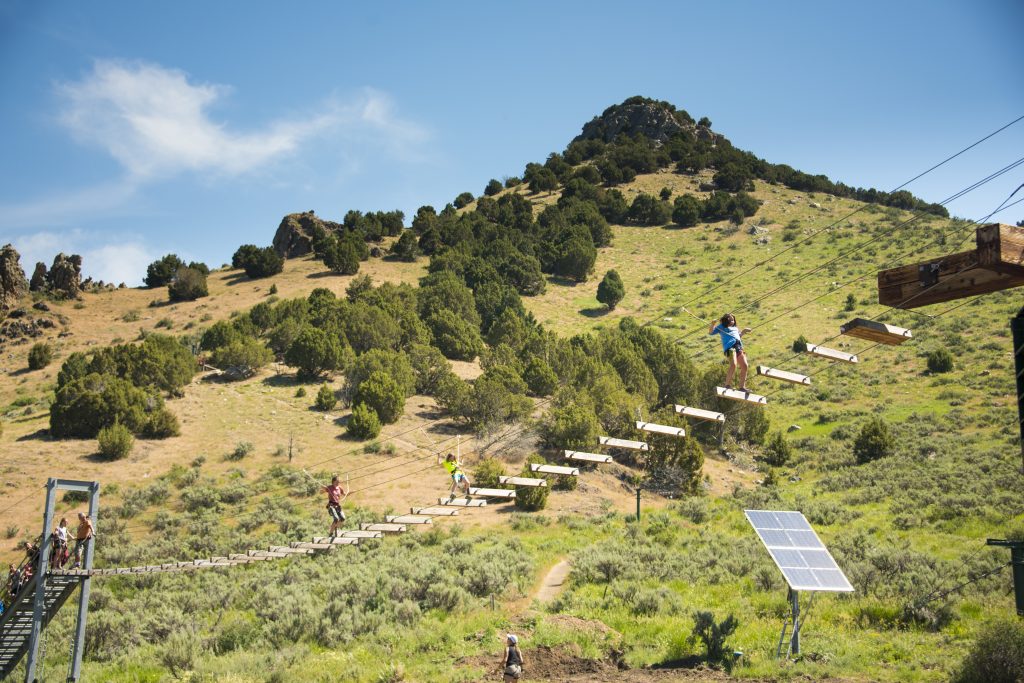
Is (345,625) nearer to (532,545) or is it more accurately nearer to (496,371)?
(532,545)

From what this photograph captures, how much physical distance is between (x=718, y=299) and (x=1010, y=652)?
2520 inches

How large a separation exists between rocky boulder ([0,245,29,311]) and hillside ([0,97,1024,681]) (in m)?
5.27

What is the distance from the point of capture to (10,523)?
110ft

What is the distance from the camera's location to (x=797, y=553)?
15883mm

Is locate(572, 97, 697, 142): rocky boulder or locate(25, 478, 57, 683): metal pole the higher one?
locate(572, 97, 697, 142): rocky boulder

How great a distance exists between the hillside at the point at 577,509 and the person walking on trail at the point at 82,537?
269cm

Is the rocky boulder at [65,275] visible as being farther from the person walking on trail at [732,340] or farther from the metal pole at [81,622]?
the person walking on trail at [732,340]

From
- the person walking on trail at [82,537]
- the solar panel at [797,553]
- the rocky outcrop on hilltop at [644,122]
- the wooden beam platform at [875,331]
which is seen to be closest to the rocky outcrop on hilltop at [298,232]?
the rocky outcrop on hilltop at [644,122]

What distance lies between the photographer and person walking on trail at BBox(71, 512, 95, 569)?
1833cm

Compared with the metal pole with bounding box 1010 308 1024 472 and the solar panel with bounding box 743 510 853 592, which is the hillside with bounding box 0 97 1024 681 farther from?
the metal pole with bounding box 1010 308 1024 472

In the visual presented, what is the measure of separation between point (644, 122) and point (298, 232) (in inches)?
3169

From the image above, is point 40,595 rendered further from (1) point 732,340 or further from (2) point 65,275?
(2) point 65,275

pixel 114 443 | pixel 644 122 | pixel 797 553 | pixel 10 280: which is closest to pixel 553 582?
pixel 797 553

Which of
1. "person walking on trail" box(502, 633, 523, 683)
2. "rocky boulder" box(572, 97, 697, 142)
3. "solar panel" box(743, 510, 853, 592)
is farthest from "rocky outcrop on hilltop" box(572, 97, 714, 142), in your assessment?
"person walking on trail" box(502, 633, 523, 683)
